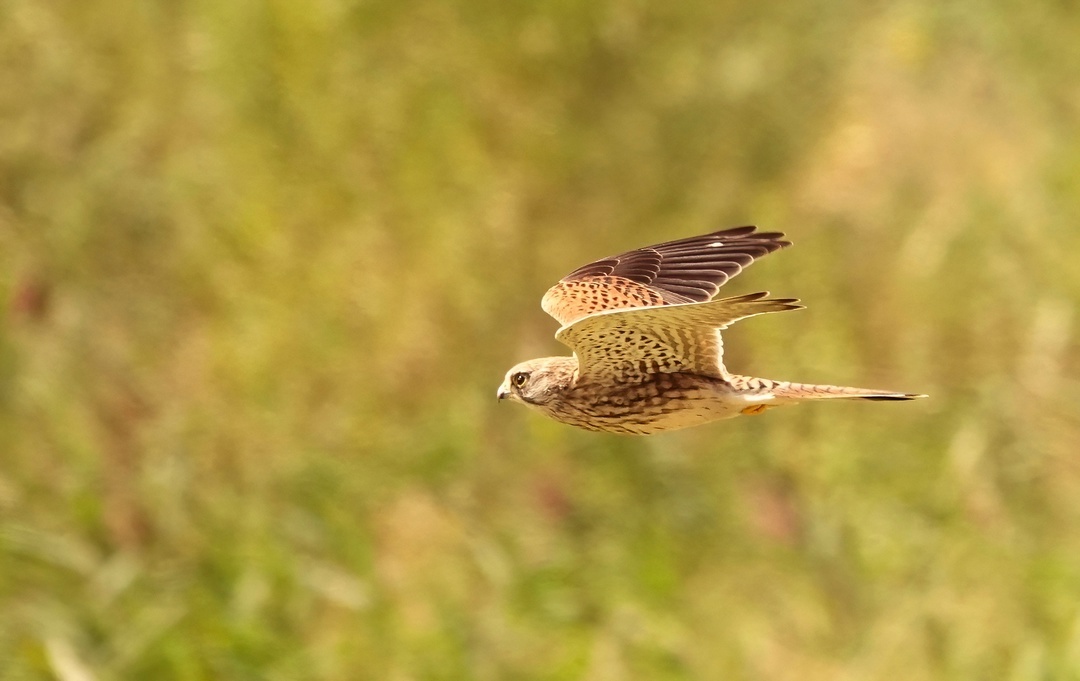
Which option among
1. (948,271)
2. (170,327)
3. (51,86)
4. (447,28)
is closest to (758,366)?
(948,271)

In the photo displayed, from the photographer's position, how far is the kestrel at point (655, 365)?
2619 millimetres

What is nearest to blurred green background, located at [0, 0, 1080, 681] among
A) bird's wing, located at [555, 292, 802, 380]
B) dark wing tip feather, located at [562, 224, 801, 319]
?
dark wing tip feather, located at [562, 224, 801, 319]

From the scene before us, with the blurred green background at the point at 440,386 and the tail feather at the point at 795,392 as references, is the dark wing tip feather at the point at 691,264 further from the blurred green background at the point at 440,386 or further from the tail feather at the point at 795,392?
the blurred green background at the point at 440,386

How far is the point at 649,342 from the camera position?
2.83 metres

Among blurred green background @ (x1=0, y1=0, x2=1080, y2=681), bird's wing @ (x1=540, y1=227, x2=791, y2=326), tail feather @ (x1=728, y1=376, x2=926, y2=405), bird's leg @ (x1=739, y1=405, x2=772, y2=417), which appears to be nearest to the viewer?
tail feather @ (x1=728, y1=376, x2=926, y2=405)

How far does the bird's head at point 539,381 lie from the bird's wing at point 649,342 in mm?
97

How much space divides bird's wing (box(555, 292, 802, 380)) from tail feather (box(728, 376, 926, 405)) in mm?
62

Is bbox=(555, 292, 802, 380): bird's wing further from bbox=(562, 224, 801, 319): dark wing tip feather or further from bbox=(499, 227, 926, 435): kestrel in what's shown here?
bbox=(562, 224, 801, 319): dark wing tip feather

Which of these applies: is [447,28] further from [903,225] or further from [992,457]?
[992,457]

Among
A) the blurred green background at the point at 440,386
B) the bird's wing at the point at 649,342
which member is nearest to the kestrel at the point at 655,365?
the bird's wing at the point at 649,342

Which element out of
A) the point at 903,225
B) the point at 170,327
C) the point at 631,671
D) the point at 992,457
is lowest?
the point at 631,671

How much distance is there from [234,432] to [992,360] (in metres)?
3.58

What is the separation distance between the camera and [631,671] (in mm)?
6098

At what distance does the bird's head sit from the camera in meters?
3.02
